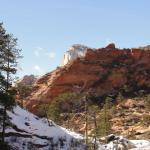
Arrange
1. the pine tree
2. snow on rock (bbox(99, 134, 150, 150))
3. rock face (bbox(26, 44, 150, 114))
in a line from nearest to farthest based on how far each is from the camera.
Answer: the pine tree, snow on rock (bbox(99, 134, 150, 150)), rock face (bbox(26, 44, 150, 114))

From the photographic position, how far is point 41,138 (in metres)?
52.3

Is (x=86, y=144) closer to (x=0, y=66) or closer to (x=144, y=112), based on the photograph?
(x=0, y=66)

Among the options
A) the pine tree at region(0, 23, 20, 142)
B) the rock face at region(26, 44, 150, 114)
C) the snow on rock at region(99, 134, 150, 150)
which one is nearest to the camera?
the pine tree at region(0, 23, 20, 142)

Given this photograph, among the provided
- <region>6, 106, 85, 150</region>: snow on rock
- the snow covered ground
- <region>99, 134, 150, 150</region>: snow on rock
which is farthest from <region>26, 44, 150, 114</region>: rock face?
<region>6, 106, 85, 150</region>: snow on rock

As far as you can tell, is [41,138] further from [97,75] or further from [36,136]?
[97,75]

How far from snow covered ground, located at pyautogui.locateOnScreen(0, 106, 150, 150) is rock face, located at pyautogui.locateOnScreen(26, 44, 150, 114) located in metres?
68.5

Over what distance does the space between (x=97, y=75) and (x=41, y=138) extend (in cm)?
8474

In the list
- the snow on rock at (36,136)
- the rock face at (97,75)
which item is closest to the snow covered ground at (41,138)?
the snow on rock at (36,136)

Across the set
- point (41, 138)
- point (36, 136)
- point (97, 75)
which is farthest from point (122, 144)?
point (97, 75)

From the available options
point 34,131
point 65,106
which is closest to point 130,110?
point 65,106

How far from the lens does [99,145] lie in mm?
58781

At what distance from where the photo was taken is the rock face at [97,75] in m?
132

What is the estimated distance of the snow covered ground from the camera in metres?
48.8

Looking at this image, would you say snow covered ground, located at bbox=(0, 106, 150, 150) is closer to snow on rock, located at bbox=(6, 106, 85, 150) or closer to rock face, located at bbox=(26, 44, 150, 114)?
snow on rock, located at bbox=(6, 106, 85, 150)
